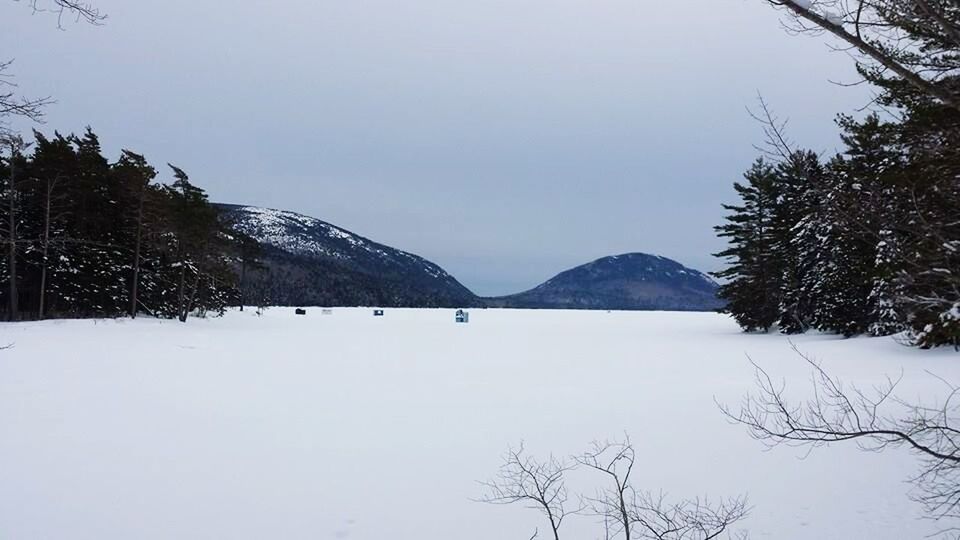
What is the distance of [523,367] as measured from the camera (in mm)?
18797

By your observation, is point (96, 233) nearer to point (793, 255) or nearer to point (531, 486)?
point (531, 486)

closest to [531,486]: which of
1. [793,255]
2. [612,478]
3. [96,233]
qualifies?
[612,478]

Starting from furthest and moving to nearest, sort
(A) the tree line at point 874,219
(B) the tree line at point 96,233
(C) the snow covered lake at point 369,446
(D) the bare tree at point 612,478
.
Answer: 1. (B) the tree line at point 96,233
2. (D) the bare tree at point 612,478
3. (C) the snow covered lake at point 369,446
4. (A) the tree line at point 874,219

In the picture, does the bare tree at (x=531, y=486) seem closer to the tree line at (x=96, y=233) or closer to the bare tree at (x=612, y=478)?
the bare tree at (x=612, y=478)

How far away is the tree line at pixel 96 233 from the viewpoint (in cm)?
2995

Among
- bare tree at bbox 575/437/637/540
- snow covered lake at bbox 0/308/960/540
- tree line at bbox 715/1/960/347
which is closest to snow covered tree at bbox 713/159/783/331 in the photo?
tree line at bbox 715/1/960/347

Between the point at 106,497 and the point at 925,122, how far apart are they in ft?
34.4

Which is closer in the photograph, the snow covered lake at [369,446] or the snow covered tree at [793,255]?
the snow covered lake at [369,446]

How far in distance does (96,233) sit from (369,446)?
3228 cm

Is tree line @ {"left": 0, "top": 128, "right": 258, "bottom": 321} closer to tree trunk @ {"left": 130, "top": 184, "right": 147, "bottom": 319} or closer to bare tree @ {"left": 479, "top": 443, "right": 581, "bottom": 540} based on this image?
tree trunk @ {"left": 130, "top": 184, "right": 147, "bottom": 319}

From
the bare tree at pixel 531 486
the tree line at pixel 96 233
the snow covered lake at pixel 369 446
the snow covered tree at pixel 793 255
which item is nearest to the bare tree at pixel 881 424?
the snow covered lake at pixel 369 446

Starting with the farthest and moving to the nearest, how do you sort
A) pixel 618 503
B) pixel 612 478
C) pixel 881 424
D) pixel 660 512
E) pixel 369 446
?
pixel 881 424 < pixel 369 446 < pixel 612 478 < pixel 618 503 < pixel 660 512

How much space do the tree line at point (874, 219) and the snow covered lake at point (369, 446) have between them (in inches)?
105

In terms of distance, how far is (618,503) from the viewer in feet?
21.9
